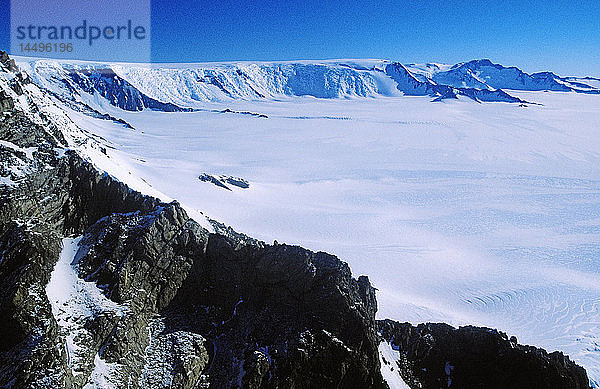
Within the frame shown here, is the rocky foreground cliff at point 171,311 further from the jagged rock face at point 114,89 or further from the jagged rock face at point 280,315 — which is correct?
the jagged rock face at point 114,89

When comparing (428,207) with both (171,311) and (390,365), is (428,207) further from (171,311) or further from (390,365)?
(171,311)

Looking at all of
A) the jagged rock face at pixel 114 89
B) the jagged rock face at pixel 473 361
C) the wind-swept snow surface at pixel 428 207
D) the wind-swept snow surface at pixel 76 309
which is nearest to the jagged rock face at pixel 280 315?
the jagged rock face at pixel 473 361

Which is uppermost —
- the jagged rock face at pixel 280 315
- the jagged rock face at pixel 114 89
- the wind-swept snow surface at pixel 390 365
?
the jagged rock face at pixel 114 89

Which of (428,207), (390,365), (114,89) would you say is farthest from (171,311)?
(114,89)

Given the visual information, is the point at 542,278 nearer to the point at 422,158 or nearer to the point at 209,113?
the point at 422,158

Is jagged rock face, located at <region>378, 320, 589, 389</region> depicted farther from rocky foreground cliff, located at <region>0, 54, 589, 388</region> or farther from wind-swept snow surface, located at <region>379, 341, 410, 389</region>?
wind-swept snow surface, located at <region>379, 341, 410, 389</region>

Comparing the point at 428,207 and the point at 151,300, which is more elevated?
the point at 151,300

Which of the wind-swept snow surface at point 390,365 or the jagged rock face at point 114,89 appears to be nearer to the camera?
the wind-swept snow surface at point 390,365
